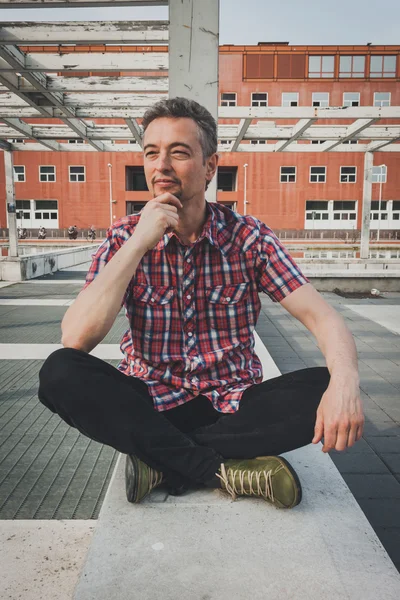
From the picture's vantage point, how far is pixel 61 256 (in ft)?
47.6

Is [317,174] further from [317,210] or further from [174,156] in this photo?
[174,156]

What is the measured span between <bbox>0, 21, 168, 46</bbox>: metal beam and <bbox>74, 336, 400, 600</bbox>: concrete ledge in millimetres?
4098

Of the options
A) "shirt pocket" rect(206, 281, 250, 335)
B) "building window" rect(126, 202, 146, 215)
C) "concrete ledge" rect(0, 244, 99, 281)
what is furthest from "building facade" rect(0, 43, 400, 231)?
"shirt pocket" rect(206, 281, 250, 335)

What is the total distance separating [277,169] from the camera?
36.0 meters

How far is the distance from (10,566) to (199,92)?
3306 millimetres

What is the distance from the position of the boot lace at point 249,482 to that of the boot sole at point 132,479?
12.2 inches

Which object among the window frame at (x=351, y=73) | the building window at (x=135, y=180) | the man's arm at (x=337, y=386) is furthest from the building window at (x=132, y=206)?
the man's arm at (x=337, y=386)

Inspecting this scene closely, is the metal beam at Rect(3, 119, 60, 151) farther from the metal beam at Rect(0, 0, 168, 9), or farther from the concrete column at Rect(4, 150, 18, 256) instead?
the metal beam at Rect(0, 0, 168, 9)

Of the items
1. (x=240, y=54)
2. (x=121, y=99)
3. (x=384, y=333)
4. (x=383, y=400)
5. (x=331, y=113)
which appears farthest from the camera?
(x=240, y=54)

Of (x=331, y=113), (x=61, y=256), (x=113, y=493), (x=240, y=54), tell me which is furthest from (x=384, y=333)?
(x=240, y=54)

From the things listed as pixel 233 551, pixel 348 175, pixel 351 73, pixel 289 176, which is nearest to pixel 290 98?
pixel 351 73

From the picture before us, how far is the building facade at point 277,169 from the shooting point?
116ft

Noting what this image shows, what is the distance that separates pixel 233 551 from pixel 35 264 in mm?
11638

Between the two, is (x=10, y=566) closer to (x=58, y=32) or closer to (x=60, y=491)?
(x=60, y=491)
